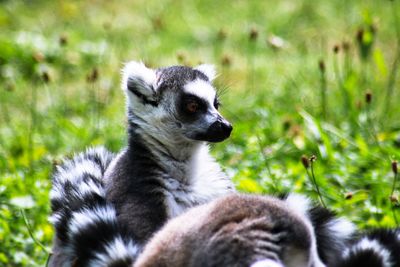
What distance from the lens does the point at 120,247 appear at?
3672 millimetres

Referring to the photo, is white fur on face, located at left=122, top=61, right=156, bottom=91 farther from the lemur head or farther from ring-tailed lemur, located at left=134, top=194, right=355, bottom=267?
ring-tailed lemur, located at left=134, top=194, right=355, bottom=267

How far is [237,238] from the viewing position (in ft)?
10.5

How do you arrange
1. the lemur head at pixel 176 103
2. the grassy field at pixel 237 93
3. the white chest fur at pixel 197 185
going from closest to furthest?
the white chest fur at pixel 197 185 → the lemur head at pixel 176 103 → the grassy field at pixel 237 93

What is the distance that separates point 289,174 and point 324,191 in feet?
1.05

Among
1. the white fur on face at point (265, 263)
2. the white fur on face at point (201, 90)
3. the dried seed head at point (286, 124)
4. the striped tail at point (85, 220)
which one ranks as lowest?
the dried seed head at point (286, 124)

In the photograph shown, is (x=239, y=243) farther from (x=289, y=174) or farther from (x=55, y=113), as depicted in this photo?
(x=55, y=113)

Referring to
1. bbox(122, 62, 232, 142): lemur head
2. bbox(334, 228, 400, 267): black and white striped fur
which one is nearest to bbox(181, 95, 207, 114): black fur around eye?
bbox(122, 62, 232, 142): lemur head

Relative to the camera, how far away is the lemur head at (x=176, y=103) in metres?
4.69

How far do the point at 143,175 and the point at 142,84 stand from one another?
0.72m

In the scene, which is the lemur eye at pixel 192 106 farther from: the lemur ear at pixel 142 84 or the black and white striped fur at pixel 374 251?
the black and white striped fur at pixel 374 251

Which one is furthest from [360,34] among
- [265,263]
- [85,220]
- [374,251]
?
[265,263]

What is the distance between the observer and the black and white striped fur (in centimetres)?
363

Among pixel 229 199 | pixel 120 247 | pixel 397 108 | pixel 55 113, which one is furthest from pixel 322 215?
pixel 55 113

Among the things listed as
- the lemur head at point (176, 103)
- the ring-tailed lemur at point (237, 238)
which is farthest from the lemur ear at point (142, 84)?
the ring-tailed lemur at point (237, 238)
